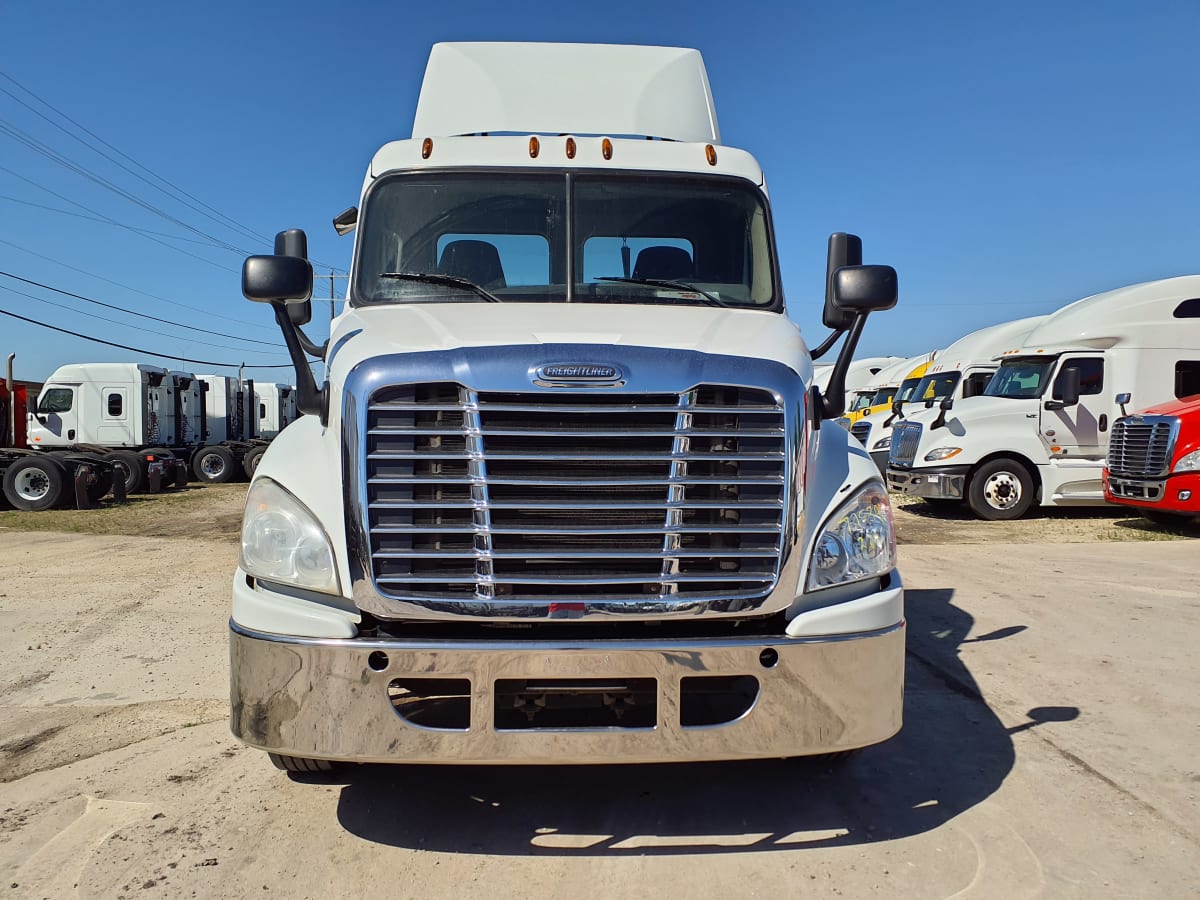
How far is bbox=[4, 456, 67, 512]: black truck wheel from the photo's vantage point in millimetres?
15484

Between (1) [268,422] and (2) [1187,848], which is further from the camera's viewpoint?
(1) [268,422]

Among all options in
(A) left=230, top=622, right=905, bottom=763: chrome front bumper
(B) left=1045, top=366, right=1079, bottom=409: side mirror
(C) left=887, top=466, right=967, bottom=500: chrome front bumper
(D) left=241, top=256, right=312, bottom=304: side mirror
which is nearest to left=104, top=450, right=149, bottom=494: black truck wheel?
(C) left=887, top=466, right=967, bottom=500: chrome front bumper

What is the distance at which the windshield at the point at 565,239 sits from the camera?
Result: 389cm

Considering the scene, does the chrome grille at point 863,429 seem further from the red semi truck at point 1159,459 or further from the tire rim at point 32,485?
the tire rim at point 32,485

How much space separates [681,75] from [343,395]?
127 inches

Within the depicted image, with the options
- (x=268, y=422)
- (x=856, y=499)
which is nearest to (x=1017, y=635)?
(x=856, y=499)

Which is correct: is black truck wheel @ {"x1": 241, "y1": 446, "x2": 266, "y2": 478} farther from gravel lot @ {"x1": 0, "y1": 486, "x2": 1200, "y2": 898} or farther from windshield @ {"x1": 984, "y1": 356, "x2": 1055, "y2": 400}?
gravel lot @ {"x1": 0, "y1": 486, "x2": 1200, "y2": 898}

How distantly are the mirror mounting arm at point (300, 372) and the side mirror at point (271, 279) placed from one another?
0.14 feet

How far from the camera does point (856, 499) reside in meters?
3.05

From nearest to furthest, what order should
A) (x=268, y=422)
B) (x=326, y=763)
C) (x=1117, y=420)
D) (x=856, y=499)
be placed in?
(x=856, y=499) → (x=326, y=763) → (x=1117, y=420) → (x=268, y=422)

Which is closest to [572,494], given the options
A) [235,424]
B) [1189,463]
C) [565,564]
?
[565,564]

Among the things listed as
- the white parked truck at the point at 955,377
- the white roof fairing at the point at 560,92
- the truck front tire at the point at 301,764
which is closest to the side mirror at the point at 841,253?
the white roof fairing at the point at 560,92

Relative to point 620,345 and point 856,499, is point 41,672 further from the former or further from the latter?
point 856,499

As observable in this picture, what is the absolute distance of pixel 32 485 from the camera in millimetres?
15672
